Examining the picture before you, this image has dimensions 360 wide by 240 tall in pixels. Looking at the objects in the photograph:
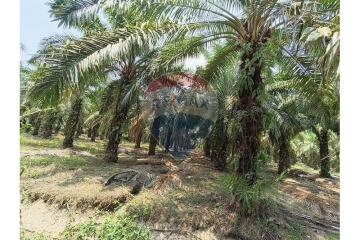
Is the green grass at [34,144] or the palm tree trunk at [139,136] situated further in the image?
the green grass at [34,144]

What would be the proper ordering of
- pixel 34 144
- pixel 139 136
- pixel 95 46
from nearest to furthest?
pixel 95 46 → pixel 139 136 → pixel 34 144

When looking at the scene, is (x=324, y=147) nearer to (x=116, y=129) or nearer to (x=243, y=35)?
(x=116, y=129)

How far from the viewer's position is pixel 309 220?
4953 millimetres

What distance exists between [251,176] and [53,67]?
2580mm

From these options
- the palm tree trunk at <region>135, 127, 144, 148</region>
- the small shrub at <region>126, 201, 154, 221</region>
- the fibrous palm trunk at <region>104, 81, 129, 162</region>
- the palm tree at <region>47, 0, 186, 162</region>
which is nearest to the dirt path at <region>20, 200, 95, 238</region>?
the small shrub at <region>126, 201, 154, 221</region>

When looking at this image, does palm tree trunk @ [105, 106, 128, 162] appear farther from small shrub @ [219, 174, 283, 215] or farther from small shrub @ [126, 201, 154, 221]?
small shrub @ [219, 174, 283, 215]

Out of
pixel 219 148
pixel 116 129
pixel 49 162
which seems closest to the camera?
pixel 49 162

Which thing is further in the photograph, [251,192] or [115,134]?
[115,134]

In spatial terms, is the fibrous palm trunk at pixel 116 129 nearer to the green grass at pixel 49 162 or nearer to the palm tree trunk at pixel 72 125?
the green grass at pixel 49 162

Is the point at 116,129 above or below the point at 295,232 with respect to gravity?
above

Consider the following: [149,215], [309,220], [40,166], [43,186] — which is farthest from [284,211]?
[40,166]

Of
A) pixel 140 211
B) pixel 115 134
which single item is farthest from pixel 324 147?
pixel 140 211

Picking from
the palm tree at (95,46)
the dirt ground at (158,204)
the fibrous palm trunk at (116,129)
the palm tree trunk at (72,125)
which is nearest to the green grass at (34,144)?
the palm tree trunk at (72,125)
